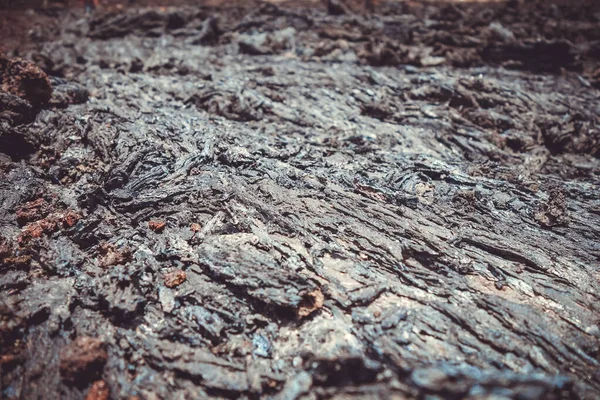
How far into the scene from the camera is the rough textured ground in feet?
7.50

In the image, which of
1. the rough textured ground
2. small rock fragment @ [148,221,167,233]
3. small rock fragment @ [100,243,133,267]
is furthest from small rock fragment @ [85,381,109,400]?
small rock fragment @ [148,221,167,233]

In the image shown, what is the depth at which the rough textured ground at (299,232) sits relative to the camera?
2.29m

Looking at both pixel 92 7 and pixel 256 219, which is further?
pixel 92 7

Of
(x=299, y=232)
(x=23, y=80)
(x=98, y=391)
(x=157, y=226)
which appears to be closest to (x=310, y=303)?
(x=299, y=232)

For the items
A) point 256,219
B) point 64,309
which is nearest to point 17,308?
point 64,309

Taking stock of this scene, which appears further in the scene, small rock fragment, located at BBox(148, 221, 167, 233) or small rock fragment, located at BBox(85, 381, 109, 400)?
small rock fragment, located at BBox(148, 221, 167, 233)

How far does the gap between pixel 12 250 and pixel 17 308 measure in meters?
0.73

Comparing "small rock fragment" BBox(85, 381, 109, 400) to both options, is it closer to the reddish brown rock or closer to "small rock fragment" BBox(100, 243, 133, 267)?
"small rock fragment" BBox(100, 243, 133, 267)

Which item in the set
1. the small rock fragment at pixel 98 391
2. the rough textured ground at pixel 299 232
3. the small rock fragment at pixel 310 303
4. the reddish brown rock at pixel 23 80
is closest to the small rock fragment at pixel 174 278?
the rough textured ground at pixel 299 232

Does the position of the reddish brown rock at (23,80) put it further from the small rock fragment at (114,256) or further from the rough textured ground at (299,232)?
the small rock fragment at (114,256)

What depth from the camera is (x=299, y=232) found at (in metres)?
3.19

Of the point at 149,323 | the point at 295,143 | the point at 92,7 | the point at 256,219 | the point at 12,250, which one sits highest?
the point at 92,7

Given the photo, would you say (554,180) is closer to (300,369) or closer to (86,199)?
(300,369)

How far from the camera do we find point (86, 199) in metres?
3.49
